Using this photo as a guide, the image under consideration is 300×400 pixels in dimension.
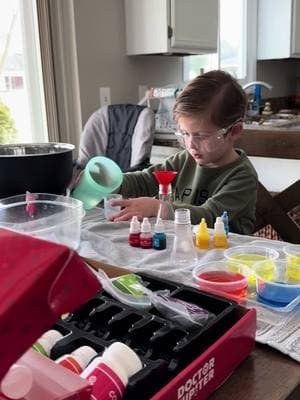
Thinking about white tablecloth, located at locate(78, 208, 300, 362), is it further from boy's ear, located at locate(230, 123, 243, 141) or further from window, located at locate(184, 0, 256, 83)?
window, located at locate(184, 0, 256, 83)

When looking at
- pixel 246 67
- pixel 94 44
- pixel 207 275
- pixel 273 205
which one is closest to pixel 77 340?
pixel 207 275

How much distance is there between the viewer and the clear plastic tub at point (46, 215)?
3.09ft

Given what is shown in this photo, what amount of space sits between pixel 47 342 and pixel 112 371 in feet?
0.36

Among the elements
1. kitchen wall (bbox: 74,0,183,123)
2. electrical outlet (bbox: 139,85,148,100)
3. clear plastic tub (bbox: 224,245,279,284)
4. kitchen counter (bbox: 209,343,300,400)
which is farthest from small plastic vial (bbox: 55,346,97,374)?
electrical outlet (bbox: 139,85,148,100)

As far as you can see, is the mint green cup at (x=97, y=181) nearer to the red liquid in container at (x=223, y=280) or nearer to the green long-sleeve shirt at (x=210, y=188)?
the green long-sleeve shirt at (x=210, y=188)

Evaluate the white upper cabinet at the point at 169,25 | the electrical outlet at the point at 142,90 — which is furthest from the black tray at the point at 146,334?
the electrical outlet at the point at 142,90

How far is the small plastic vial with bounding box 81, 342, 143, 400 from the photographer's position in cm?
42

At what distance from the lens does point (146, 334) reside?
1.82ft

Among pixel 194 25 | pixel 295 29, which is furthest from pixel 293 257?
pixel 295 29

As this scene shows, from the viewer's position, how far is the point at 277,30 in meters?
3.57

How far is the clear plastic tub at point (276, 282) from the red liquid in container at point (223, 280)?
0.03 meters

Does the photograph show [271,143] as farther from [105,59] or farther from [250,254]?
[105,59]

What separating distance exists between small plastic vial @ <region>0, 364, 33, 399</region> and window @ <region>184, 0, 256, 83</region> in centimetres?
326

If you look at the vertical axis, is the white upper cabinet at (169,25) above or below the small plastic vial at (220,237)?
above
